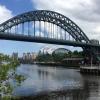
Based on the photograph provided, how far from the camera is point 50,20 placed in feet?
445

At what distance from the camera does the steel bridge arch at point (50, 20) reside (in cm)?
12766

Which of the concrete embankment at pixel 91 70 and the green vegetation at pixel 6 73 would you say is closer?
the green vegetation at pixel 6 73

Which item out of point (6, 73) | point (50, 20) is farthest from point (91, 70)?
point (6, 73)

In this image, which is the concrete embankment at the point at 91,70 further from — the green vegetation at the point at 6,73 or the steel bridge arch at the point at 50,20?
the green vegetation at the point at 6,73

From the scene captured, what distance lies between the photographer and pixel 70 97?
5094 centimetres

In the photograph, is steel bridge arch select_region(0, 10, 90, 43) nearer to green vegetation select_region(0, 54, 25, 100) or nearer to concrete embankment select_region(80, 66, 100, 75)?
concrete embankment select_region(80, 66, 100, 75)

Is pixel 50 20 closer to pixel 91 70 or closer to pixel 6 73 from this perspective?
pixel 91 70

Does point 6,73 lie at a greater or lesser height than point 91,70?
greater

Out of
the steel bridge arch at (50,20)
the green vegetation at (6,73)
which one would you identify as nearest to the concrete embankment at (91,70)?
the steel bridge arch at (50,20)

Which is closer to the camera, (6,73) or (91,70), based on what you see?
(6,73)

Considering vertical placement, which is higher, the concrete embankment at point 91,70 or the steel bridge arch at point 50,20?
the steel bridge arch at point 50,20

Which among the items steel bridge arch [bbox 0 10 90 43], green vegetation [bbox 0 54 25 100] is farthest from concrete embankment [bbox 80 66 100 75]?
green vegetation [bbox 0 54 25 100]

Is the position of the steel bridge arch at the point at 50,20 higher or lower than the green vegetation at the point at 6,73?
higher

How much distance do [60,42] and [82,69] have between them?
1277 centimetres
